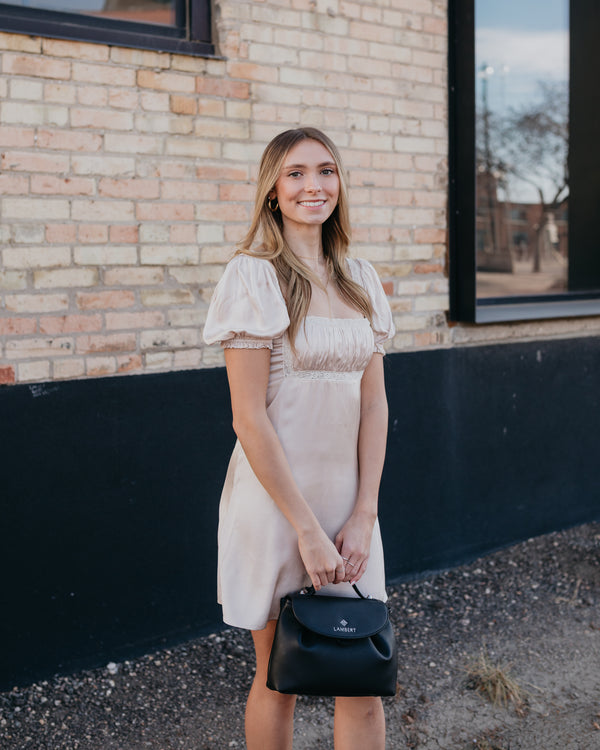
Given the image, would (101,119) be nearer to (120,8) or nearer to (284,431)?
(120,8)

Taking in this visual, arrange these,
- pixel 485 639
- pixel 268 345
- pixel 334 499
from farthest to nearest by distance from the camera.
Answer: pixel 485 639, pixel 334 499, pixel 268 345

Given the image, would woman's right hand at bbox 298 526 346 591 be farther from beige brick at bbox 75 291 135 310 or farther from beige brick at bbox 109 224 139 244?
beige brick at bbox 109 224 139 244

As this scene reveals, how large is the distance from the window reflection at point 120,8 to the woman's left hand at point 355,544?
223 centimetres

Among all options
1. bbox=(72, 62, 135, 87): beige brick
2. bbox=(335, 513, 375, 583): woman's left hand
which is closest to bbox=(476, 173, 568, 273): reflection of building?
bbox=(72, 62, 135, 87): beige brick

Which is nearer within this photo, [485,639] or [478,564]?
[485,639]

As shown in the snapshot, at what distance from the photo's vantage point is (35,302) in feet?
9.20

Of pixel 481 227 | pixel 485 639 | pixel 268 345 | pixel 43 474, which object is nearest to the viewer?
pixel 268 345

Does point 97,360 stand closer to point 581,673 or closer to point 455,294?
point 455,294

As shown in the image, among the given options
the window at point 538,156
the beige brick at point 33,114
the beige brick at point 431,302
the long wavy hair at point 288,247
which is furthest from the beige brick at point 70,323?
the window at point 538,156

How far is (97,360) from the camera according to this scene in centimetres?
293

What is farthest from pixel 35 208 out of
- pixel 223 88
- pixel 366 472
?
pixel 366 472

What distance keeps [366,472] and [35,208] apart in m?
1.62

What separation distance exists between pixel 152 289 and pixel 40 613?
1326 millimetres

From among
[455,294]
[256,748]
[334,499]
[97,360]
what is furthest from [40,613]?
[455,294]
